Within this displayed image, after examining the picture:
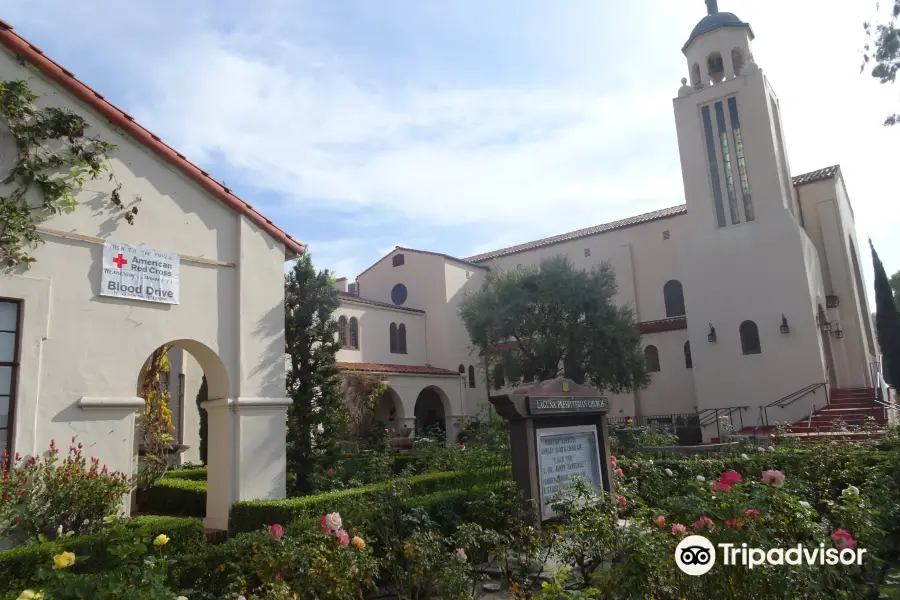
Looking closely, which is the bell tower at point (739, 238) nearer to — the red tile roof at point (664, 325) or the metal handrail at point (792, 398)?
the metal handrail at point (792, 398)

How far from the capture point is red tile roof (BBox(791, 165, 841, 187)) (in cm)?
2656

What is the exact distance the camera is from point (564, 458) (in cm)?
798

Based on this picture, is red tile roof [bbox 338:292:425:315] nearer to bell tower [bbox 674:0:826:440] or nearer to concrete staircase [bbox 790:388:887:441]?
bell tower [bbox 674:0:826:440]

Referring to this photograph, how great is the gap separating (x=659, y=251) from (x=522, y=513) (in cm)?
2703

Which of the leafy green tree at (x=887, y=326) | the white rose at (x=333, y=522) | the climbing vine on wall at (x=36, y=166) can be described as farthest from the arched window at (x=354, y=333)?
the leafy green tree at (x=887, y=326)

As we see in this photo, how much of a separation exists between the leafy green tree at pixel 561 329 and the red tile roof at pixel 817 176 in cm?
1002

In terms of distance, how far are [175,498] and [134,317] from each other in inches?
173

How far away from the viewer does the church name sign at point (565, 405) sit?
7.54m

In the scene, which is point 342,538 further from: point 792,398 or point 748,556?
point 792,398

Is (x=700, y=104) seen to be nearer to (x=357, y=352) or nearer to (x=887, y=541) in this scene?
(x=357, y=352)

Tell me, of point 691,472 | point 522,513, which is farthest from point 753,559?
point 691,472

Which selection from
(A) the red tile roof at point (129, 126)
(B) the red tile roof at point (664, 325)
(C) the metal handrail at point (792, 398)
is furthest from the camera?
(B) the red tile roof at point (664, 325)

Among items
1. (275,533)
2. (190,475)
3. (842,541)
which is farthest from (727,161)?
(275,533)

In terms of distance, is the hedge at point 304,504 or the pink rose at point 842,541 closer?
the pink rose at point 842,541
